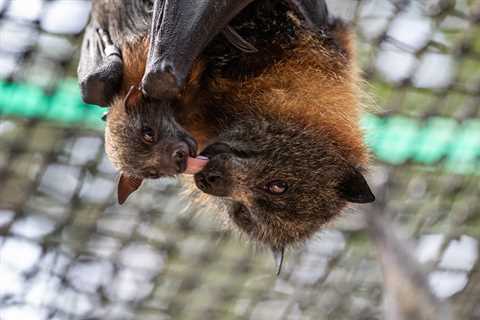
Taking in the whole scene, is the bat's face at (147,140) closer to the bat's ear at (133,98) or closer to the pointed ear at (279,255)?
the bat's ear at (133,98)

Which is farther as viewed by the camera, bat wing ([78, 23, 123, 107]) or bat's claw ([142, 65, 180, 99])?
bat wing ([78, 23, 123, 107])

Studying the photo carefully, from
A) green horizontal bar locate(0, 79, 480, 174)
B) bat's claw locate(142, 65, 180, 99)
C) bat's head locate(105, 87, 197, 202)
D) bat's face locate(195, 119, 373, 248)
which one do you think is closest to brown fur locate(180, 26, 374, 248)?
bat's face locate(195, 119, 373, 248)

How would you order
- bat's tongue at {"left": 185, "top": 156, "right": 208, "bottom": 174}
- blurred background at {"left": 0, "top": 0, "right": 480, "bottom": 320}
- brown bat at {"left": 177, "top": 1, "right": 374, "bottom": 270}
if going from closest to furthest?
1. bat's tongue at {"left": 185, "top": 156, "right": 208, "bottom": 174}
2. brown bat at {"left": 177, "top": 1, "right": 374, "bottom": 270}
3. blurred background at {"left": 0, "top": 0, "right": 480, "bottom": 320}

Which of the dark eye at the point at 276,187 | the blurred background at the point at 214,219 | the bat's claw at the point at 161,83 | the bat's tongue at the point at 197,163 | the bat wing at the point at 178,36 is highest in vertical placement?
the bat wing at the point at 178,36

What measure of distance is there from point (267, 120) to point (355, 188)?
1.07ft

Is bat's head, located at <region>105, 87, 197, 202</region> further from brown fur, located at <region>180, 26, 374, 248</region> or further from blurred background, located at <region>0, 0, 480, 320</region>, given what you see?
Answer: blurred background, located at <region>0, 0, 480, 320</region>

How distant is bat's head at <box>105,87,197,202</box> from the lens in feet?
6.03

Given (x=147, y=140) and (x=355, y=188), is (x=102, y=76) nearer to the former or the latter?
(x=147, y=140)

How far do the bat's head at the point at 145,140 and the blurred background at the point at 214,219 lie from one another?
110cm

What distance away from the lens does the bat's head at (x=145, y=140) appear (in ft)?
6.03

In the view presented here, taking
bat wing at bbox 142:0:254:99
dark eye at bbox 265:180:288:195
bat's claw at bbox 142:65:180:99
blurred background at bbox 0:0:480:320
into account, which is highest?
bat wing at bbox 142:0:254:99

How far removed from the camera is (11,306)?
3.78 meters

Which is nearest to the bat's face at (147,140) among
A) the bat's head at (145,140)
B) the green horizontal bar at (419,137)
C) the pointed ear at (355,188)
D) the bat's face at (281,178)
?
the bat's head at (145,140)

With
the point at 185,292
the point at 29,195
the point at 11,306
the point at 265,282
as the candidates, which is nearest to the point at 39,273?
the point at 11,306
